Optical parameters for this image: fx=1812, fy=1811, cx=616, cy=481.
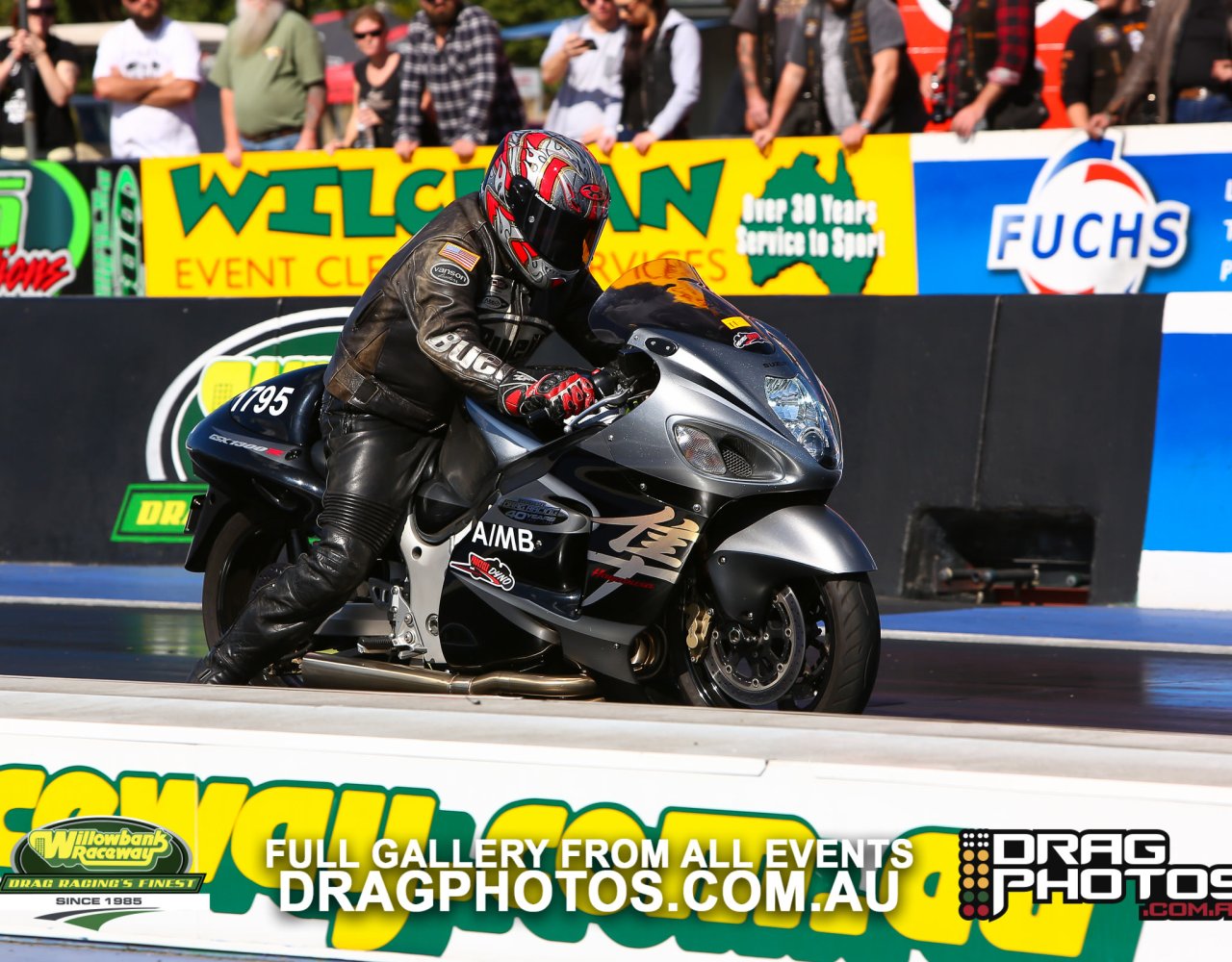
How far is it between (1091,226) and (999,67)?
1369 millimetres

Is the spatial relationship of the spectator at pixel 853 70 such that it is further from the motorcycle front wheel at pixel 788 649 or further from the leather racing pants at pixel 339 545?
the motorcycle front wheel at pixel 788 649

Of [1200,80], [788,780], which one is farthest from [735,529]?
[1200,80]

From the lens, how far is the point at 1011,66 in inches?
406

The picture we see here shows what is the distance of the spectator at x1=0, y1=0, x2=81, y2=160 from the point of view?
515 inches

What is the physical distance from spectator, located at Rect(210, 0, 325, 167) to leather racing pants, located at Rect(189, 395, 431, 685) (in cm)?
706

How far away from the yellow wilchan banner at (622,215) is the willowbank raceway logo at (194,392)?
799mm

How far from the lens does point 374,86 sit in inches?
488

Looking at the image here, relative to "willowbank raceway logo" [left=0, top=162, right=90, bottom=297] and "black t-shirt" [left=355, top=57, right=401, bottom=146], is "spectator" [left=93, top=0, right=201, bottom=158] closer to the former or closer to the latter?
"willowbank raceway logo" [left=0, top=162, right=90, bottom=297]

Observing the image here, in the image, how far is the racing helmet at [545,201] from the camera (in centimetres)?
549

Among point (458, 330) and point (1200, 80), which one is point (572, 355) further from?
point (458, 330)

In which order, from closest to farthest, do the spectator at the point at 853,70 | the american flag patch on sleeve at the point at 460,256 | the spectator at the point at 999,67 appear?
1. the american flag patch on sleeve at the point at 460,256
2. the spectator at the point at 999,67
3. the spectator at the point at 853,70

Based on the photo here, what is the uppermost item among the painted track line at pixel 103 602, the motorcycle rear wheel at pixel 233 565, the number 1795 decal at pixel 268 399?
the number 1795 decal at pixel 268 399

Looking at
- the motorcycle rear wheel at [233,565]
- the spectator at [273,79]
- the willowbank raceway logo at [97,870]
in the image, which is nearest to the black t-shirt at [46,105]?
the spectator at [273,79]

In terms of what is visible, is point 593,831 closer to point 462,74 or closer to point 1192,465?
point 1192,465
